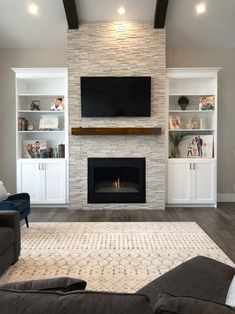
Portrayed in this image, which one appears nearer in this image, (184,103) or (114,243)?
(114,243)

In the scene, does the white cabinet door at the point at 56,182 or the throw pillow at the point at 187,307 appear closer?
the throw pillow at the point at 187,307

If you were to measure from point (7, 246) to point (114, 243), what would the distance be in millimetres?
1387

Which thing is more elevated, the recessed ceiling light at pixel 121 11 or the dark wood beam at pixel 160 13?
the recessed ceiling light at pixel 121 11

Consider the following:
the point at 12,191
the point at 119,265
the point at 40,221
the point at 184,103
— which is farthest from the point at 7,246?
the point at 184,103

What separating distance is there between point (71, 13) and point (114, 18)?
833mm

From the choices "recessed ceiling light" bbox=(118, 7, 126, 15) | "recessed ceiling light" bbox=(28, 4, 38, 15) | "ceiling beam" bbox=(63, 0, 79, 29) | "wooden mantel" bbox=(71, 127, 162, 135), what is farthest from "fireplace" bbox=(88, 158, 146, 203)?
"recessed ceiling light" bbox=(28, 4, 38, 15)

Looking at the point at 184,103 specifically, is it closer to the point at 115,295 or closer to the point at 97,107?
the point at 97,107

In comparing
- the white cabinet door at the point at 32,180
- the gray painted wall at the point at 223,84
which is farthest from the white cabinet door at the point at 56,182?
the gray painted wall at the point at 223,84

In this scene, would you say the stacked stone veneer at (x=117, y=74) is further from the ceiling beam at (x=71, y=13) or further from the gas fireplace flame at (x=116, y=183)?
the gas fireplace flame at (x=116, y=183)

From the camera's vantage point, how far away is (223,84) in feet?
21.8

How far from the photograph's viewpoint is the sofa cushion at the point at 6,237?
9.71ft

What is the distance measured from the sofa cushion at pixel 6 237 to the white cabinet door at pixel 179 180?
11.8 ft

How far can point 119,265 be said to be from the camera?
3.28m

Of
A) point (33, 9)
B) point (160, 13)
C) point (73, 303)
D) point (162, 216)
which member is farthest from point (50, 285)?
point (33, 9)
